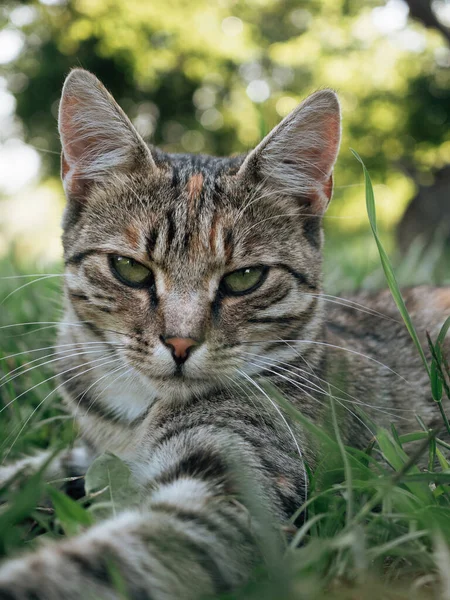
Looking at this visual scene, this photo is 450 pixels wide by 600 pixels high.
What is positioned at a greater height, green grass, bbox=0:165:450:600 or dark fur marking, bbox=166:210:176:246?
dark fur marking, bbox=166:210:176:246

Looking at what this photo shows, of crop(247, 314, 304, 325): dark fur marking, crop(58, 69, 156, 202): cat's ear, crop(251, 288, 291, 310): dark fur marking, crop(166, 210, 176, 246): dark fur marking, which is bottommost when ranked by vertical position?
crop(247, 314, 304, 325): dark fur marking

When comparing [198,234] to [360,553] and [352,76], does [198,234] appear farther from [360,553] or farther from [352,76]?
[352,76]

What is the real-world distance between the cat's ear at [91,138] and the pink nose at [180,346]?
71cm

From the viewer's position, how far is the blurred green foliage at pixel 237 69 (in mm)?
12070

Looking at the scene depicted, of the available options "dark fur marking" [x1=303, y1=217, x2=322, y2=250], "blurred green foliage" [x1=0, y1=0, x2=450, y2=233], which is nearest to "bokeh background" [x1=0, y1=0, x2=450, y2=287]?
"blurred green foliage" [x1=0, y1=0, x2=450, y2=233]

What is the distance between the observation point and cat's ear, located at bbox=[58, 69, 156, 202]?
2.06 m

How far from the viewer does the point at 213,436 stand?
62.4 inches

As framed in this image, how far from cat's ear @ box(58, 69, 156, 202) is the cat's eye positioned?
0.36 meters

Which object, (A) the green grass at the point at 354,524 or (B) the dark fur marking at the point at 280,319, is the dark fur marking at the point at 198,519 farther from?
(B) the dark fur marking at the point at 280,319

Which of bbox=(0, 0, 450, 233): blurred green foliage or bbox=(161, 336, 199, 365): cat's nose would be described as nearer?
bbox=(161, 336, 199, 365): cat's nose

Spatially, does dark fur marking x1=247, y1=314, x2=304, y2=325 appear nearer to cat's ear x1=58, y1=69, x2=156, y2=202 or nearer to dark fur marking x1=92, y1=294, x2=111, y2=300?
dark fur marking x1=92, y1=294, x2=111, y2=300

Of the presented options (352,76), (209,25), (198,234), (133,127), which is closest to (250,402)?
(198,234)

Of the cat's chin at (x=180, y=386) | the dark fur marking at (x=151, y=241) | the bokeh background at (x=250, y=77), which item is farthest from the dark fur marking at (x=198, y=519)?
the bokeh background at (x=250, y=77)

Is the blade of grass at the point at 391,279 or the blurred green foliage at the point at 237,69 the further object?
the blurred green foliage at the point at 237,69
